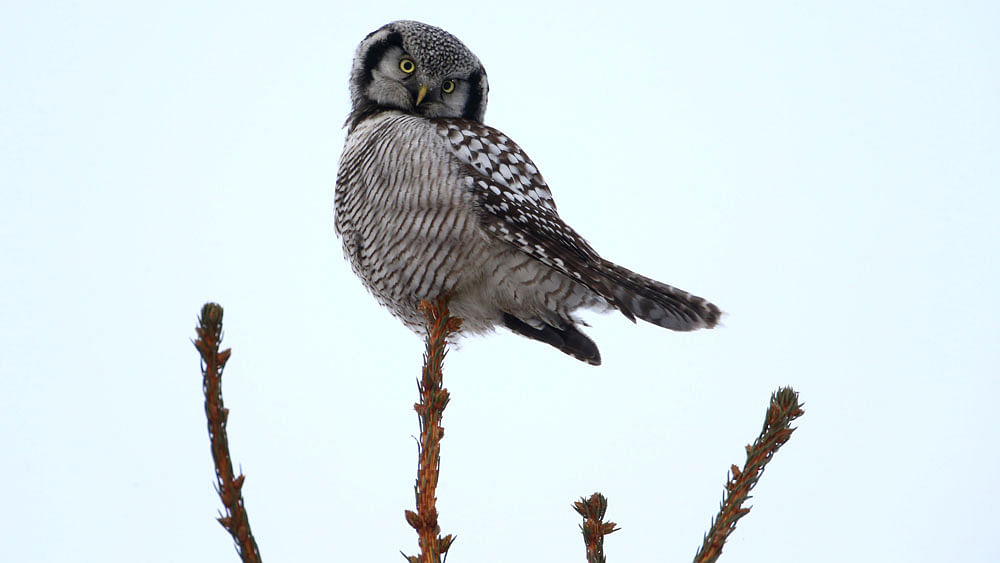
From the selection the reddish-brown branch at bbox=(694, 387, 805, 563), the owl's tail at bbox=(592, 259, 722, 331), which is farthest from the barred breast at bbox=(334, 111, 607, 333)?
the reddish-brown branch at bbox=(694, 387, 805, 563)

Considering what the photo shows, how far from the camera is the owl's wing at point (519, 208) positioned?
9.87ft

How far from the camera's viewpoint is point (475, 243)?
307 cm

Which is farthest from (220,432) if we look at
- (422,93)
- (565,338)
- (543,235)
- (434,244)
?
(422,93)

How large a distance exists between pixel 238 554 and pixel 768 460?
1.04 meters

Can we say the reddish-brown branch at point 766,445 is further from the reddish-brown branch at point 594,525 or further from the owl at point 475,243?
the owl at point 475,243

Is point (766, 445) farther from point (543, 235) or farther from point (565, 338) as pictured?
point (565, 338)

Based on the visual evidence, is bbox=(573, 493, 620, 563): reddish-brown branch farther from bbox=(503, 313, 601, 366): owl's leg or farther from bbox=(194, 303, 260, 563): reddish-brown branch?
bbox=(503, 313, 601, 366): owl's leg

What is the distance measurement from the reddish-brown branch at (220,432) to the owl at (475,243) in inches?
63.8

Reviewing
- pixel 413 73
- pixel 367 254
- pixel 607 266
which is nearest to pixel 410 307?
pixel 367 254

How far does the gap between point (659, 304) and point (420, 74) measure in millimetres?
1524

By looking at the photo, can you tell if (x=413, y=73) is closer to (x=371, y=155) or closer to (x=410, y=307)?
(x=371, y=155)

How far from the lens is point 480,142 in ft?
10.7

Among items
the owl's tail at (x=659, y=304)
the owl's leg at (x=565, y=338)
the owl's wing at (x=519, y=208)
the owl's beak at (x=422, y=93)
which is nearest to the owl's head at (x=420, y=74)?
the owl's beak at (x=422, y=93)

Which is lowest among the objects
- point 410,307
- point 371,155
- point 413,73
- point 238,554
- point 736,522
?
point 238,554
